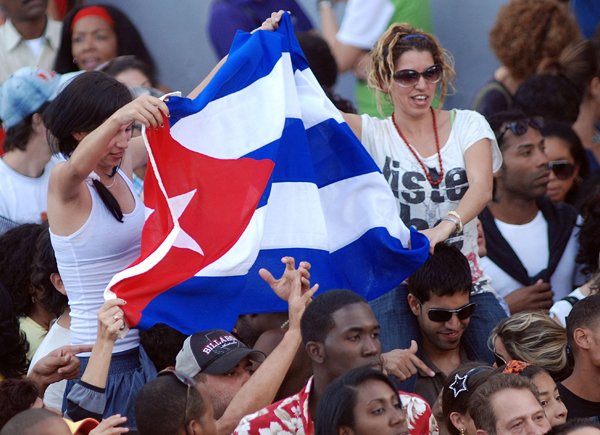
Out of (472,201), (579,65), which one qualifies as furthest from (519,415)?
(579,65)

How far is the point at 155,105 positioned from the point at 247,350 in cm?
115

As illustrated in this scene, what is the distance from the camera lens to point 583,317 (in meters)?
4.14

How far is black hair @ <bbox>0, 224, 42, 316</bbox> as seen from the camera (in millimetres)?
4594

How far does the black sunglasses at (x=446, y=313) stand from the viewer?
449 cm

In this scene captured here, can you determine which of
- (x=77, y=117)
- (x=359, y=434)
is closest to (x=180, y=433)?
(x=359, y=434)

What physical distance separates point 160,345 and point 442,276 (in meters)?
1.53

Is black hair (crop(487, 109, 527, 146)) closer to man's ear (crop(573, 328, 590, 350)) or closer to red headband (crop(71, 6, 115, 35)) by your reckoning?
man's ear (crop(573, 328, 590, 350))

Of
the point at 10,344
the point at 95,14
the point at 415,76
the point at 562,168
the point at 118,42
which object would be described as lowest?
the point at 562,168

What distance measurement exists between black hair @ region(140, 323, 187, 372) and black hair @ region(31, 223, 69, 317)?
0.49m

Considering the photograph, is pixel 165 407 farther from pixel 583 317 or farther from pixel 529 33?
pixel 529 33

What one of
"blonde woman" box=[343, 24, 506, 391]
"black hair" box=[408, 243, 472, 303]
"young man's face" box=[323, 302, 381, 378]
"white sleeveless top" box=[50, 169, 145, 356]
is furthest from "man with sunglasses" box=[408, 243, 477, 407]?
"white sleeveless top" box=[50, 169, 145, 356]

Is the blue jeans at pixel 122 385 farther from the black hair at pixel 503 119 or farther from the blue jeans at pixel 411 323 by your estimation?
the black hair at pixel 503 119

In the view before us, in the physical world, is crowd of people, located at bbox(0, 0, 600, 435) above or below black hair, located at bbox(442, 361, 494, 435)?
above

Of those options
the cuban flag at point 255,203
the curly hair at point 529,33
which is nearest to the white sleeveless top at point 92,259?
the cuban flag at point 255,203
